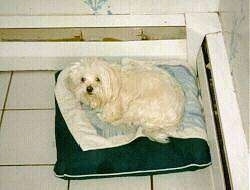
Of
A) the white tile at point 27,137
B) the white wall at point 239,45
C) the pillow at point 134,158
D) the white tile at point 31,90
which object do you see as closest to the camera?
the white wall at point 239,45

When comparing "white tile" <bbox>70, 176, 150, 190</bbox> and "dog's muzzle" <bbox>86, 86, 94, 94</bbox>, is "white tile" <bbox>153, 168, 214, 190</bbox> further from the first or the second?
"dog's muzzle" <bbox>86, 86, 94, 94</bbox>

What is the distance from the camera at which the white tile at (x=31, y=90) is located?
2170 millimetres

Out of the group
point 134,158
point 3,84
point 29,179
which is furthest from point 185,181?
point 3,84

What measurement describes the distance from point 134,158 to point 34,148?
19.3 inches

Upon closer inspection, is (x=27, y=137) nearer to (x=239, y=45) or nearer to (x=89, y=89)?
(x=89, y=89)

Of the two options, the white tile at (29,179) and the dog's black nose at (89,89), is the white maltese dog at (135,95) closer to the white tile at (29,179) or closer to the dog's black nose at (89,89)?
the dog's black nose at (89,89)

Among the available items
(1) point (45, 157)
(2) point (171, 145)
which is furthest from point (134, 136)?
(1) point (45, 157)

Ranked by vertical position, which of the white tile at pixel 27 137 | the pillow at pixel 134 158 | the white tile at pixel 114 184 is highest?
the white tile at pixel 27 137

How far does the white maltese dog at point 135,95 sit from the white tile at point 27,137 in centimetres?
26

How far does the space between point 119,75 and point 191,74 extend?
0.45 meters

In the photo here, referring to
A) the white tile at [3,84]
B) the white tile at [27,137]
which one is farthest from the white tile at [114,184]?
the white tile at [3,84]

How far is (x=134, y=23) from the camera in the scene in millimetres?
2164

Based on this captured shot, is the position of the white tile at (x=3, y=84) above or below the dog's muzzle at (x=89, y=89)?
above

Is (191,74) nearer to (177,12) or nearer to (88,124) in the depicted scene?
(177,12)
